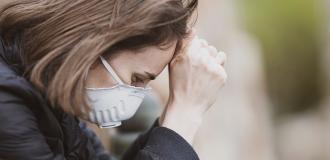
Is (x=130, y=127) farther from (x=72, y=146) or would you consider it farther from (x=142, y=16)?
(x=142, y=16)

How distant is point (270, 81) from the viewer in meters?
8.62

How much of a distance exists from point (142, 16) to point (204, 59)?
429 mm

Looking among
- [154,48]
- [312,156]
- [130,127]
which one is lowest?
[312,156]

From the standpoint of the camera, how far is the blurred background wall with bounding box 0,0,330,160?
551cm

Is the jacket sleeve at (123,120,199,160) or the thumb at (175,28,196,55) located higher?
the thumb at (175,28,196,55)

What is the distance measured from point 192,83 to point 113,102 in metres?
0.30

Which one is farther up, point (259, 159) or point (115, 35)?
point (115, 35)

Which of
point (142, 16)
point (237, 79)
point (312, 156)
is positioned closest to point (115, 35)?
point (142, 16)

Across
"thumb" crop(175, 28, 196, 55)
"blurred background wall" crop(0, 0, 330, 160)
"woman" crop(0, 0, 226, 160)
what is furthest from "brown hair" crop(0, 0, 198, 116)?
"blurred background wall" crop(0, 0, 330, 160)

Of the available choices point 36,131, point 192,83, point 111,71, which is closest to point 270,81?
point 192,83

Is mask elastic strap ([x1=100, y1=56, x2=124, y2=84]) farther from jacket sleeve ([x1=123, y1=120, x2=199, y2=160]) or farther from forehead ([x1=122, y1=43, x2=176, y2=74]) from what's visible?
jacket sleeve ([x1=123, y1=120, x2=199, y2=160])

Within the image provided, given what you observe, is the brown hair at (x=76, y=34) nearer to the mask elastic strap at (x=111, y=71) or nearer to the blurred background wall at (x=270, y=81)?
the mask elastic strap at (x=111, y=71)

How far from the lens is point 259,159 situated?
5.88 m

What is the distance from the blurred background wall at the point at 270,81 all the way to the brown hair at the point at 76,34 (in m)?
2.92
